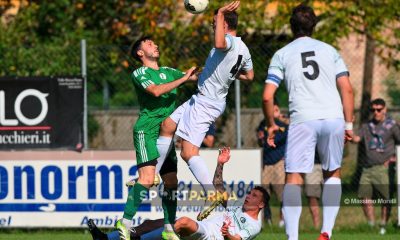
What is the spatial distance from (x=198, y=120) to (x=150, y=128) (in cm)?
65

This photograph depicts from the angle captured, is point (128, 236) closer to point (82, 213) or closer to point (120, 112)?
point (82, 213)

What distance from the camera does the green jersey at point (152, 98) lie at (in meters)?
12.0

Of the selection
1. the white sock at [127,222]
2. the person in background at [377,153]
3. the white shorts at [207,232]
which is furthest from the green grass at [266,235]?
the white sock at [127,222]

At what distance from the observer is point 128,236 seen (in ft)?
38.3

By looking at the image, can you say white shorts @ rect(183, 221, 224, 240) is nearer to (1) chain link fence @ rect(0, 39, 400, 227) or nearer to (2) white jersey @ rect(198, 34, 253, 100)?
(2) white jersey @ rect(198, 34, 253, 100)

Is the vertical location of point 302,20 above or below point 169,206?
above

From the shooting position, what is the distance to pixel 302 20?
→ 423 inches

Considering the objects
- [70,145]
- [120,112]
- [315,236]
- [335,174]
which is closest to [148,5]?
[120,112]

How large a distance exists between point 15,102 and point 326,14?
5.72 meters

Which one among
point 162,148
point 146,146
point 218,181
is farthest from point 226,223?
point 146,146

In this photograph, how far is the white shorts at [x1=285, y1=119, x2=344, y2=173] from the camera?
10.7m

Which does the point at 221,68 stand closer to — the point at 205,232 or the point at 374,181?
the point at 205,232

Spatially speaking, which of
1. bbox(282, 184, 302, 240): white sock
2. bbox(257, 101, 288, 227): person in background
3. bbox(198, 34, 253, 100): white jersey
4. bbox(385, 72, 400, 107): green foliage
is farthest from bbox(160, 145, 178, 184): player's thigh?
bbox(385, 72, 400, 107): green foliage

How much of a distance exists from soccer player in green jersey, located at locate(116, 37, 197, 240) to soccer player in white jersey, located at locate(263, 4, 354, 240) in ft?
4.37
